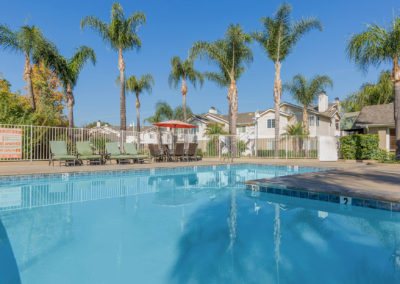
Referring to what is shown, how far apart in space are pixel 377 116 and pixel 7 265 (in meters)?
24.0

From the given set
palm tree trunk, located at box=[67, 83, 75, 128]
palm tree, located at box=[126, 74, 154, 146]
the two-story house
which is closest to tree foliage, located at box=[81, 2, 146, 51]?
palm tree trunk, located at box=[67, 83, 75, 128]

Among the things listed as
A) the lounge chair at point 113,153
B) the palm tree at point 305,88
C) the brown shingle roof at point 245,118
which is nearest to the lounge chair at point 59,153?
the lounge chair at point 113,153

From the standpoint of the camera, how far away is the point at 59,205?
5.23 m

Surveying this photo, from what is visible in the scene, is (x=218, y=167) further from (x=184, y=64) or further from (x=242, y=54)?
(x=184, y=64)

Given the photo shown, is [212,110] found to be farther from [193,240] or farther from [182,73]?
[193,240]

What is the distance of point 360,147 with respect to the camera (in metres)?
13.9

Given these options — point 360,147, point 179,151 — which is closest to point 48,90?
point 179,151

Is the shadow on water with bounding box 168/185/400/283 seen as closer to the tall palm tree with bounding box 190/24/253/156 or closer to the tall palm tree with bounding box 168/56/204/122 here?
the tall palm tree with bounding box 190/24/253/156

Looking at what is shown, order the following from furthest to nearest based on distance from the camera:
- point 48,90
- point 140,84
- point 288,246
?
point 140,84
point 48,90
point 288,246

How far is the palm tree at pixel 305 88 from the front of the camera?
933 inches

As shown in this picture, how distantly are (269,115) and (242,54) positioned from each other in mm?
12027

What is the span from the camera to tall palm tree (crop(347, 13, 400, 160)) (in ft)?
38.7

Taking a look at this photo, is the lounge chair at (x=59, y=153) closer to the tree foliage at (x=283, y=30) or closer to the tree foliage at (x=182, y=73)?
the tree foliage at (x=283, y=30)

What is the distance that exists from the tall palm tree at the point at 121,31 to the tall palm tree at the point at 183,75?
24.0 ft
